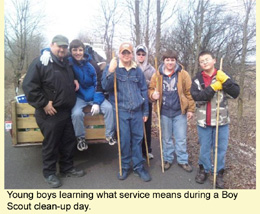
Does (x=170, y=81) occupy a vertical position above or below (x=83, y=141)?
above

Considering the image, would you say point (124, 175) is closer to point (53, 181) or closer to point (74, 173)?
point (74, 173)

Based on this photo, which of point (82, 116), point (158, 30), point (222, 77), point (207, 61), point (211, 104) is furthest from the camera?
point (158, 30)

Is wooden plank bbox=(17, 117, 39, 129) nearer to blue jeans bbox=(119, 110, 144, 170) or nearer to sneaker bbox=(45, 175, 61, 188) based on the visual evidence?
sneaker bbox=(45, 175, 61, 188)

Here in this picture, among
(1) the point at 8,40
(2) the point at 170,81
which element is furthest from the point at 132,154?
(1) the point at 8,40

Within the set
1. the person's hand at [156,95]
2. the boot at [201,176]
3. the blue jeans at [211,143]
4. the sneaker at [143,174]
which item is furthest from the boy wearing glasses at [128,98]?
the blue jeans at [211,143]

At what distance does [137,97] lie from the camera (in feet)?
11.2

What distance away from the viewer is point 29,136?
354 centimetres

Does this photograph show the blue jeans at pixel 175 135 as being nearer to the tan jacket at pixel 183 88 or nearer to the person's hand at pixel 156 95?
the tan jacket at pixel 183 88

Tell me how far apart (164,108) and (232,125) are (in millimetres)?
5962

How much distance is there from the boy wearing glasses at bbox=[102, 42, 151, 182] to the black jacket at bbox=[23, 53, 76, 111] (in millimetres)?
583

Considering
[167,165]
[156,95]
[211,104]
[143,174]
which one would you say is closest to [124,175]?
[143,174]

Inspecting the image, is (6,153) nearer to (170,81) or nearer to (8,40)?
(170,81)

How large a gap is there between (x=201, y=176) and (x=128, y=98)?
176 centimetres

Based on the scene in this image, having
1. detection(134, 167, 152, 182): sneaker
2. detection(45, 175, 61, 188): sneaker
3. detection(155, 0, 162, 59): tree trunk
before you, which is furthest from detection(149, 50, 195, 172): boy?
detection(155, 0, 162, 59): tree trunk
